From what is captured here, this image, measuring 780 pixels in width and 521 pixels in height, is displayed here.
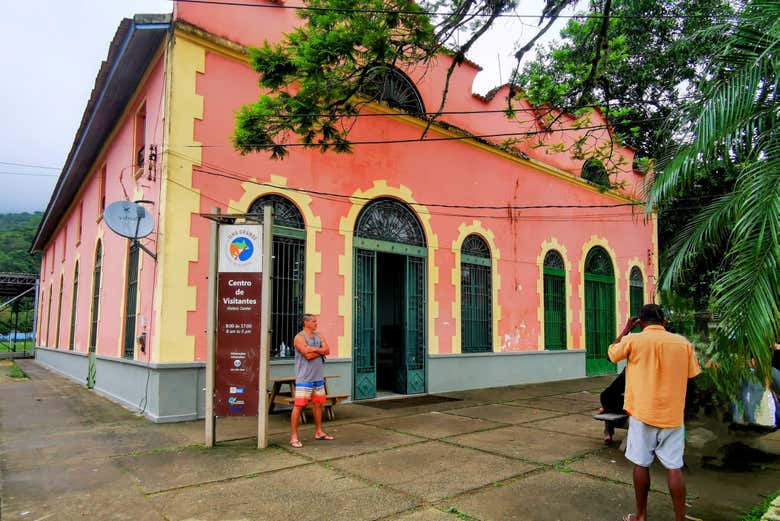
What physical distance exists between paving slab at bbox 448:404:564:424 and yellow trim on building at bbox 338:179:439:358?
6.78 feet

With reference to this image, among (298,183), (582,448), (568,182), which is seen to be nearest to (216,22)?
(298,183)

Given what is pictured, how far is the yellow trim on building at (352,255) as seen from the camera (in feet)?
A: 31.4

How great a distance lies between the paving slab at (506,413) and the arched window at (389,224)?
3.56 m

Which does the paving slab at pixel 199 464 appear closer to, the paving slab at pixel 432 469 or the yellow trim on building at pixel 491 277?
the paving slab at pixel 432 469

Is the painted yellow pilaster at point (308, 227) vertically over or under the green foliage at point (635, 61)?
under

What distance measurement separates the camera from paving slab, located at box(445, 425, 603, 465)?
594cm

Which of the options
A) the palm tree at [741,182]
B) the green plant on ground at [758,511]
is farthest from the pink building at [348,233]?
the green plant on ground at [758,511]

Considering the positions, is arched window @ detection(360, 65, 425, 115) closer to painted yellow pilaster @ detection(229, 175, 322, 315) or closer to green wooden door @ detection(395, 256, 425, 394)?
painted yellow pilaster @ detection(229, 175, 322, 315)

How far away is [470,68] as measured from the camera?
12.5m

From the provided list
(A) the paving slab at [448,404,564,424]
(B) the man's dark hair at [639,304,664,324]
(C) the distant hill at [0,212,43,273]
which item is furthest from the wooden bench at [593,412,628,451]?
(C) the distant hill at [0,212,43,273]

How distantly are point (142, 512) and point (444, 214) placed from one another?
857 cm

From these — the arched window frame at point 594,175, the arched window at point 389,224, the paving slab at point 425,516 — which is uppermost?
the arched window frame at point 594,175

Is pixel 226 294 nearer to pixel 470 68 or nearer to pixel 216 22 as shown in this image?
pixel 216 22

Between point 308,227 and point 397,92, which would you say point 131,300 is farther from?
point 397,92
